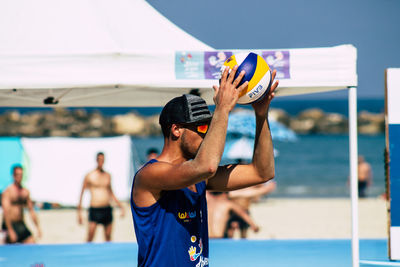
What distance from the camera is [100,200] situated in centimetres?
857

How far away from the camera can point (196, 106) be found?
89.3 inches

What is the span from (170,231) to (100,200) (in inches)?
256

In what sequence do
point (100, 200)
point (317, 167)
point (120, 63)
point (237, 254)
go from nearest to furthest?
point (120, 63) < point (237, 254) < point (100, 200) < point (317, 167)

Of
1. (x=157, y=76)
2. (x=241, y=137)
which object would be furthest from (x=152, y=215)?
(x=241, y=137)

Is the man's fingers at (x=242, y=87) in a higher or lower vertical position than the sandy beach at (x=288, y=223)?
higher

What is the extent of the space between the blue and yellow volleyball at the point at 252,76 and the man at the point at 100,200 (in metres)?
6.18

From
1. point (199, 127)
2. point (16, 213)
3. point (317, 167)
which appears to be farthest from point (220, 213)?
point (317, 167)

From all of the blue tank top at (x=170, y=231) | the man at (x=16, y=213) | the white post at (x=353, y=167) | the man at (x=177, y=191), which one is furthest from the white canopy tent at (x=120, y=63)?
the man at (x=16, y=213)

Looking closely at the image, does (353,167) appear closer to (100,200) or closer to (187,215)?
(187,215)

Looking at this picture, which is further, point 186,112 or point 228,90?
point 186,112

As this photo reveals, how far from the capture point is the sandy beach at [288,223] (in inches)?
449

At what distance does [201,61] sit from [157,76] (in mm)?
328

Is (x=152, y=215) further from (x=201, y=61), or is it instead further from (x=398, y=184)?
(x=398, y=184)

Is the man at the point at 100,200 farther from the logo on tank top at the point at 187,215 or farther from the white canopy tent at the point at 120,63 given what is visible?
the logo on tank top at the point at 187,215
